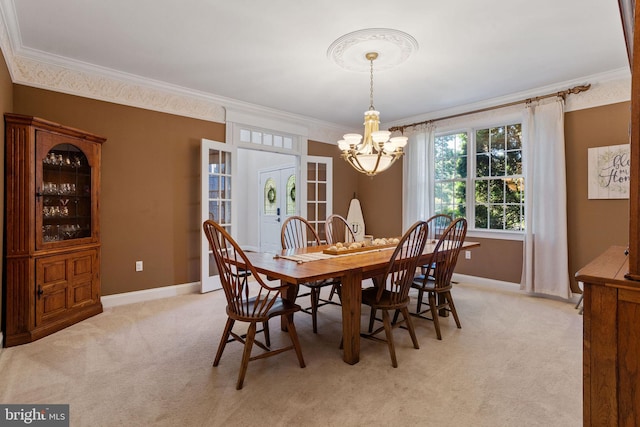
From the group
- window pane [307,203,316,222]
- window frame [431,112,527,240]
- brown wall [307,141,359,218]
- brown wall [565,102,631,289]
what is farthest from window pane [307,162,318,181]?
brown wall [565,102,631,289]

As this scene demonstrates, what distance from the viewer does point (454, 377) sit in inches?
83.6

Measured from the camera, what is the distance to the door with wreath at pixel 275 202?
7066mm

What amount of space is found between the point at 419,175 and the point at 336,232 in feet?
5.12

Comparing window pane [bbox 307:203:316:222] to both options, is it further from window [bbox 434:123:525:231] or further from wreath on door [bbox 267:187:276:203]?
wreath on door [bbox 267:187:276:203]

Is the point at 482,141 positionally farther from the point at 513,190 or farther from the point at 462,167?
the point at 513,190

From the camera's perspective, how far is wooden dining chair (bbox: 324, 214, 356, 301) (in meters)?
3.58

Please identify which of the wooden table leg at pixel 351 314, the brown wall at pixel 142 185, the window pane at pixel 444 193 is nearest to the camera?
the wooden table leg at pixel 351 314

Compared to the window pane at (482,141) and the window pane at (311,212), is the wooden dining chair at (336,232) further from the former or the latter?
the window pane at (482,141)

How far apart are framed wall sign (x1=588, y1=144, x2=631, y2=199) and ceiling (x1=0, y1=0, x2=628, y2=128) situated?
34.1 inches

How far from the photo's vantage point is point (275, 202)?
24.6ft

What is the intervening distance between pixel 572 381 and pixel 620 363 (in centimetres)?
136

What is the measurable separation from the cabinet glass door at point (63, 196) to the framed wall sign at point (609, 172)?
535 cm

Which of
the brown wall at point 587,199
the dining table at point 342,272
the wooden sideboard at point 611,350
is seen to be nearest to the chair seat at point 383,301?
the dining table at point 342,272

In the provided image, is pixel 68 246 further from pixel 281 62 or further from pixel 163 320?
pixel 281 62
